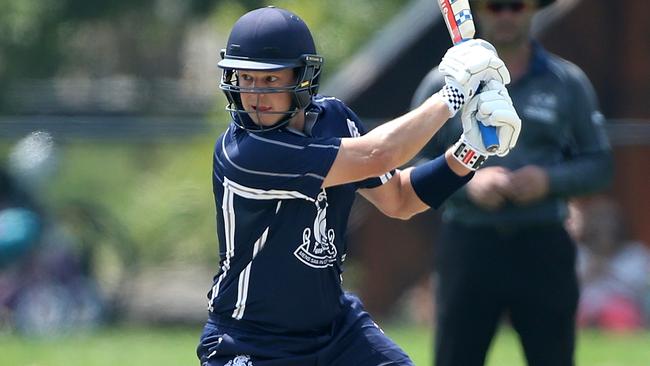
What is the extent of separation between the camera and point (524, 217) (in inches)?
224

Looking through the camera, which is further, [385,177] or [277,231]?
[385,177]

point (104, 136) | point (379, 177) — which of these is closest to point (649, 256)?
point (104, 136)

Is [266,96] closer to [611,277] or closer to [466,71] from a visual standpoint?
[466,71]

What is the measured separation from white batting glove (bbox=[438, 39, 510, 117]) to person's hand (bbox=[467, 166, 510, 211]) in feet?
4.69

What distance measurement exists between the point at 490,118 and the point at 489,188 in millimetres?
1496

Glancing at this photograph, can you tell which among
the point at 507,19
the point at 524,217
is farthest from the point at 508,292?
the point at 507,19

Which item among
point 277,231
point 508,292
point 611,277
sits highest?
point 277,231

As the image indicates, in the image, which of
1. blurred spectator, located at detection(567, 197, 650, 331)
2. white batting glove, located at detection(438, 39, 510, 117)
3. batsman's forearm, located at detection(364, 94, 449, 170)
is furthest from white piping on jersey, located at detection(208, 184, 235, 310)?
blurred spectator, located at detection(567, 197, 650, 331)

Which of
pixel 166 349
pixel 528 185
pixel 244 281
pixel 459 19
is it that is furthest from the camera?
pixel 166 349

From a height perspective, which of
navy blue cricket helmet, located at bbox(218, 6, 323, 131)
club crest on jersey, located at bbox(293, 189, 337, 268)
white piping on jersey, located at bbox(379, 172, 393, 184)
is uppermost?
navy blue cricket helmet, located at bbox(218, 6, 323, 131)

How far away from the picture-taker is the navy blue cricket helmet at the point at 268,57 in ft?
13.8

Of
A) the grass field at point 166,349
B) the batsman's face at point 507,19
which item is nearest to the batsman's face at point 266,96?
the batsman's face at point 507,19

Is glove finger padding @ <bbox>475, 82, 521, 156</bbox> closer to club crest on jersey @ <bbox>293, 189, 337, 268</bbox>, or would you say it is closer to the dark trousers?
club crest on jersey @ <bbox>293, 189, 337, 268</bbox>

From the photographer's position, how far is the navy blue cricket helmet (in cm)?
419
